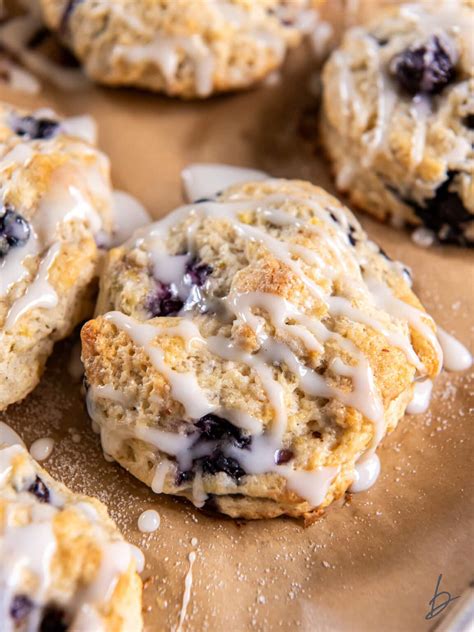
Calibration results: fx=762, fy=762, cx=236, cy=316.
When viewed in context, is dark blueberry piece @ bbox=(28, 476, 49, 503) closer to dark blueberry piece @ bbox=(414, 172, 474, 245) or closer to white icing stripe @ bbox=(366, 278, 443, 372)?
white icing stripe @ bbox=(366, 278, 443, 372)

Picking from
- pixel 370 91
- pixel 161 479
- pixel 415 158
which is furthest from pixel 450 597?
pixel 370 91

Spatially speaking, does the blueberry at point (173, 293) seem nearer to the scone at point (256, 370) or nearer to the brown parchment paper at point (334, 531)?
the scone at point (256, 370)

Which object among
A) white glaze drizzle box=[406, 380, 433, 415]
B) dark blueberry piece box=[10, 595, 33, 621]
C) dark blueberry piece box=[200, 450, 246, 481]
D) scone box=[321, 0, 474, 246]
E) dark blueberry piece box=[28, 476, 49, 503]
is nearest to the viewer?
dark blueberry piece box=[10, 595, 33, 621]

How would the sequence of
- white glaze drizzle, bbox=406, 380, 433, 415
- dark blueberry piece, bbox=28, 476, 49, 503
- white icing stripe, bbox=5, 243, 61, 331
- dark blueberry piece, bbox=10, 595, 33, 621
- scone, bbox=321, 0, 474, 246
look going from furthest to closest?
1. scone, bbox=321, 0, 474, 246
2. white glaze drizzle, bbox=406, 380, 433, 415
3. white icing stripe, bbox=5, 243, 61, 331
4. dark blueberry piece, bbox=28, 476, 49, 503
5. dark blueberry piece, bbox=10, 595, 33, 621

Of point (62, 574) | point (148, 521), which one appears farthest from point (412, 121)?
point (62, 574)

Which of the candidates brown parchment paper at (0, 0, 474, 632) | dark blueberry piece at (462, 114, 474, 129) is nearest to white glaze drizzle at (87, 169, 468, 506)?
brown parchment paper at (0, 0, 474, 632)

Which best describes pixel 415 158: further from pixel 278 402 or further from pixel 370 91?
pixel 278 402

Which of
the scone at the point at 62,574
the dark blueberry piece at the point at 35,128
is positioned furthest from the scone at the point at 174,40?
the scone at the point at 62,574
